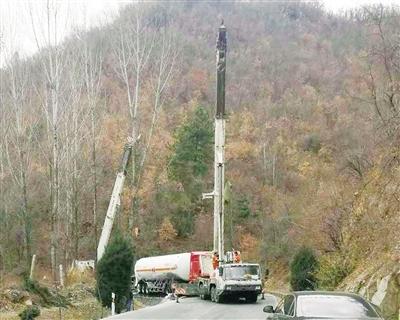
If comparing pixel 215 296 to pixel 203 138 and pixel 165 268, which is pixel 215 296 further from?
pixel 203 138

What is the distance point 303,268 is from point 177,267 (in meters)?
6.89

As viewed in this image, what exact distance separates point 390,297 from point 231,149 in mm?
59844

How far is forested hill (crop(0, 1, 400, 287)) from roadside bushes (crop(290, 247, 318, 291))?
130 centimetres

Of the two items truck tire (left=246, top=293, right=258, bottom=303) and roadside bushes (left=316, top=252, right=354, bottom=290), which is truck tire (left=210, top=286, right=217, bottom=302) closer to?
truck tire (left=246, top=293, right=258, bottom=303)

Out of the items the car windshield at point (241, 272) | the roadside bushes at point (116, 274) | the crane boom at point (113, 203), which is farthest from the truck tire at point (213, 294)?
the crane boom at point (113, 203)

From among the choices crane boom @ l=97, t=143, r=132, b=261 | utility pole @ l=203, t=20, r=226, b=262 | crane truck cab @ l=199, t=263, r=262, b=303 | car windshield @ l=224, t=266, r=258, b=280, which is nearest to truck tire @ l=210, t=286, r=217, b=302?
crane truck cab @ l=199, t=263, r=262, b=303

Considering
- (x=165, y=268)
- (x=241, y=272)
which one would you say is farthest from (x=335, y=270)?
(x=165, y=268)

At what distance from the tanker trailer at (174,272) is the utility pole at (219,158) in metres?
3.02

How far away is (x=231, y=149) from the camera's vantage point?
2977 inches

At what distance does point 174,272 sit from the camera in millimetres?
35469

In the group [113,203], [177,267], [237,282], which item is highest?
[113,203]

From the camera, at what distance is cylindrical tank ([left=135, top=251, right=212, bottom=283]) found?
1312 inches

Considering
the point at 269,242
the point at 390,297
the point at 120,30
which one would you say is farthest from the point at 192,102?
the point at 390,297

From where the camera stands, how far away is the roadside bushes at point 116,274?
917 inches
